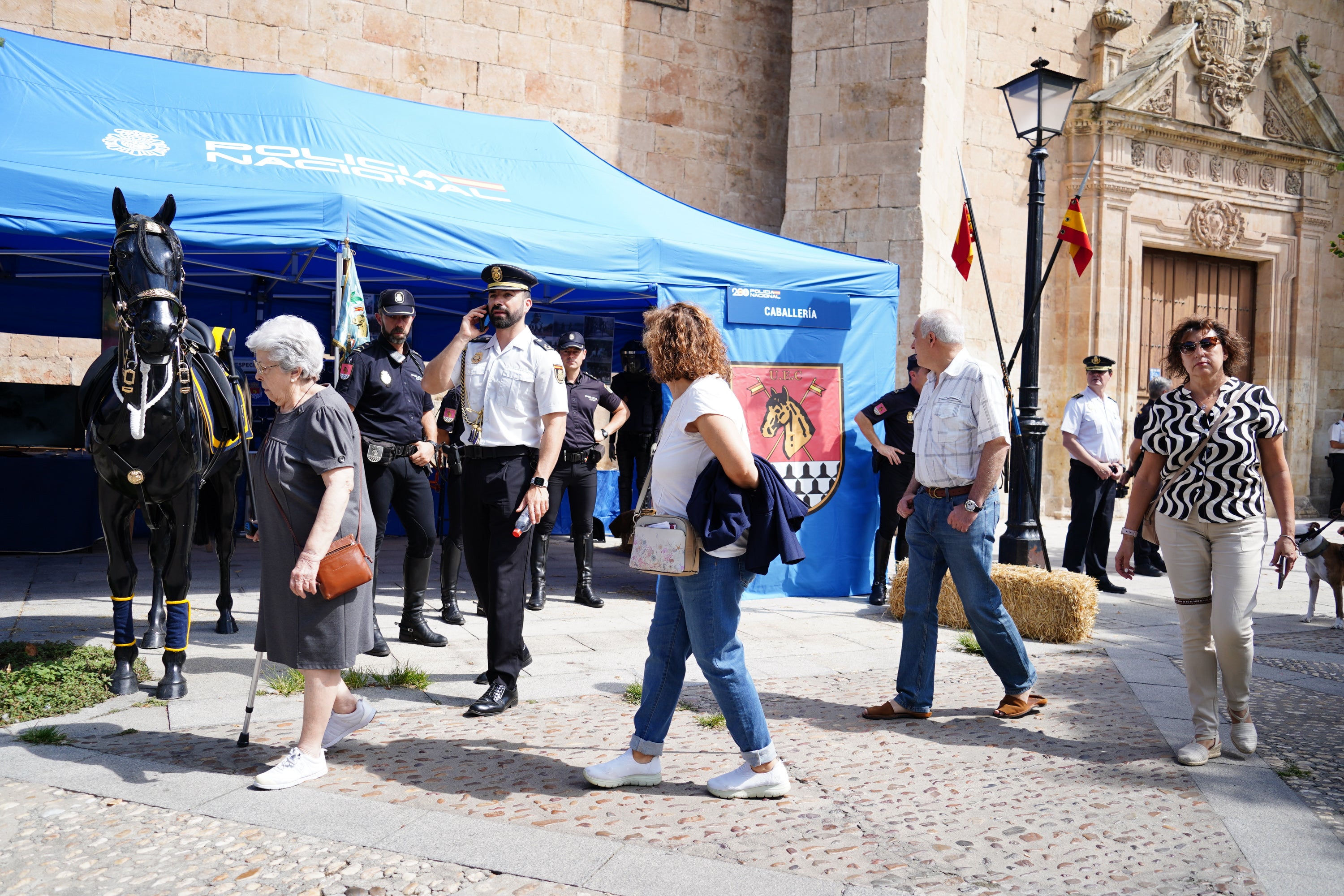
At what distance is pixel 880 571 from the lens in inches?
314

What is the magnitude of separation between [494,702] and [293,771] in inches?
44.4

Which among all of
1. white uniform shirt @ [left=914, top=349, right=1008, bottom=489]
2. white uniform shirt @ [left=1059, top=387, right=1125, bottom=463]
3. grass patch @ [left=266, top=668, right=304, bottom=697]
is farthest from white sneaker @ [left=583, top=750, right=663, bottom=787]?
white uniform shirt @ [left=1059, top=387, right=1125, bottom=463]

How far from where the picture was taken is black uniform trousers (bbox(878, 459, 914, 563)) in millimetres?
7688

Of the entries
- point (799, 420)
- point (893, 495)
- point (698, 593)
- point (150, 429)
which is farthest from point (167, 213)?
point (893, 495)

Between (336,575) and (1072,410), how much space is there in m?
7.48

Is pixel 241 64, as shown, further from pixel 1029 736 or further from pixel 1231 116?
pixel 1231 116

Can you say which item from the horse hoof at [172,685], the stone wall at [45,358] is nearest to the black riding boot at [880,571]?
the horse hoof at [172,685]

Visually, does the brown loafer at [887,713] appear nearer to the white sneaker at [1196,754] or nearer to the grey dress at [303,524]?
the white sneaker at [1196,754]

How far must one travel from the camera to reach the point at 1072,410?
934cm

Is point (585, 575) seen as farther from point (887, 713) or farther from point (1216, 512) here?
point (1216, 512)

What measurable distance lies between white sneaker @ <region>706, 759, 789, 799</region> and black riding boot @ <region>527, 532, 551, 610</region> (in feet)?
12.1

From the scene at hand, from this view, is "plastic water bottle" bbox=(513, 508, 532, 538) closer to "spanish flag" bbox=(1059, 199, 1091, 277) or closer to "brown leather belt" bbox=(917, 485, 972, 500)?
"brown leather belt" bbox=(917, 485, 972, 500)

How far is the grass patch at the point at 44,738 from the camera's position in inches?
159

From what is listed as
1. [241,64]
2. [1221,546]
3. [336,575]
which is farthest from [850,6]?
[336,575]
